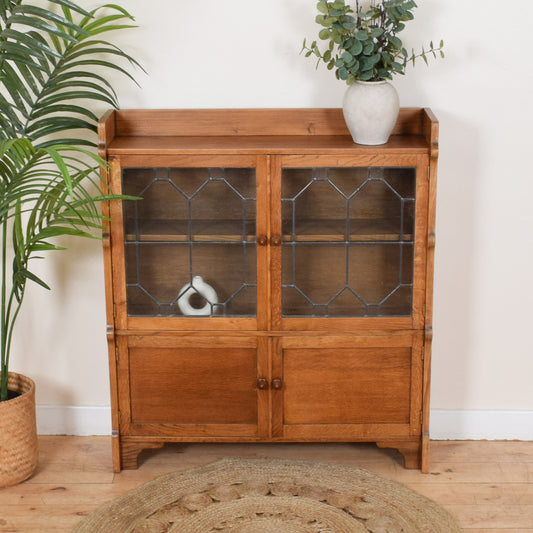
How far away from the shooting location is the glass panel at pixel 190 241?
2.65 m

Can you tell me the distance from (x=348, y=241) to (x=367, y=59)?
567 millimetres

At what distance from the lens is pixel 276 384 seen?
Result: 2789 mm

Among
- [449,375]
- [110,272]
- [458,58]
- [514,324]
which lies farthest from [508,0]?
[110,272]

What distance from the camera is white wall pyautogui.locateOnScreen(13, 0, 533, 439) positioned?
2820 millimetres

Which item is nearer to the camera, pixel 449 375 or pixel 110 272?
pixel 110 272

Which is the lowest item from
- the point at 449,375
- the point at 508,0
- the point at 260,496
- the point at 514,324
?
the point at 260,496

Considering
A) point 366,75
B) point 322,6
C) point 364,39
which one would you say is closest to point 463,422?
point 366,75

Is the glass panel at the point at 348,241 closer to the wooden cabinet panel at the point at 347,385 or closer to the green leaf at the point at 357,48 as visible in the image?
the wooden cabinet panel at the point at 347,385

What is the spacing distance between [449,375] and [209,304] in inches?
38.3

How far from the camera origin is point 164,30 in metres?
2.84

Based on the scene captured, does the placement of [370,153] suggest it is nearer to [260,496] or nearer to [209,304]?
[209,304]

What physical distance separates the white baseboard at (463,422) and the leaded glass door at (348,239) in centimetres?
59

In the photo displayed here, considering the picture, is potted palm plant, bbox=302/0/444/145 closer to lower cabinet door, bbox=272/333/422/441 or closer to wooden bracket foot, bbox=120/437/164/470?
lower cabinet door, bbox=272/333/422/441

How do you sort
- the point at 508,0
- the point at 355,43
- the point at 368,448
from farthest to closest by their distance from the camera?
the point at 368,448, the point at 508,0, the point at 355,43
